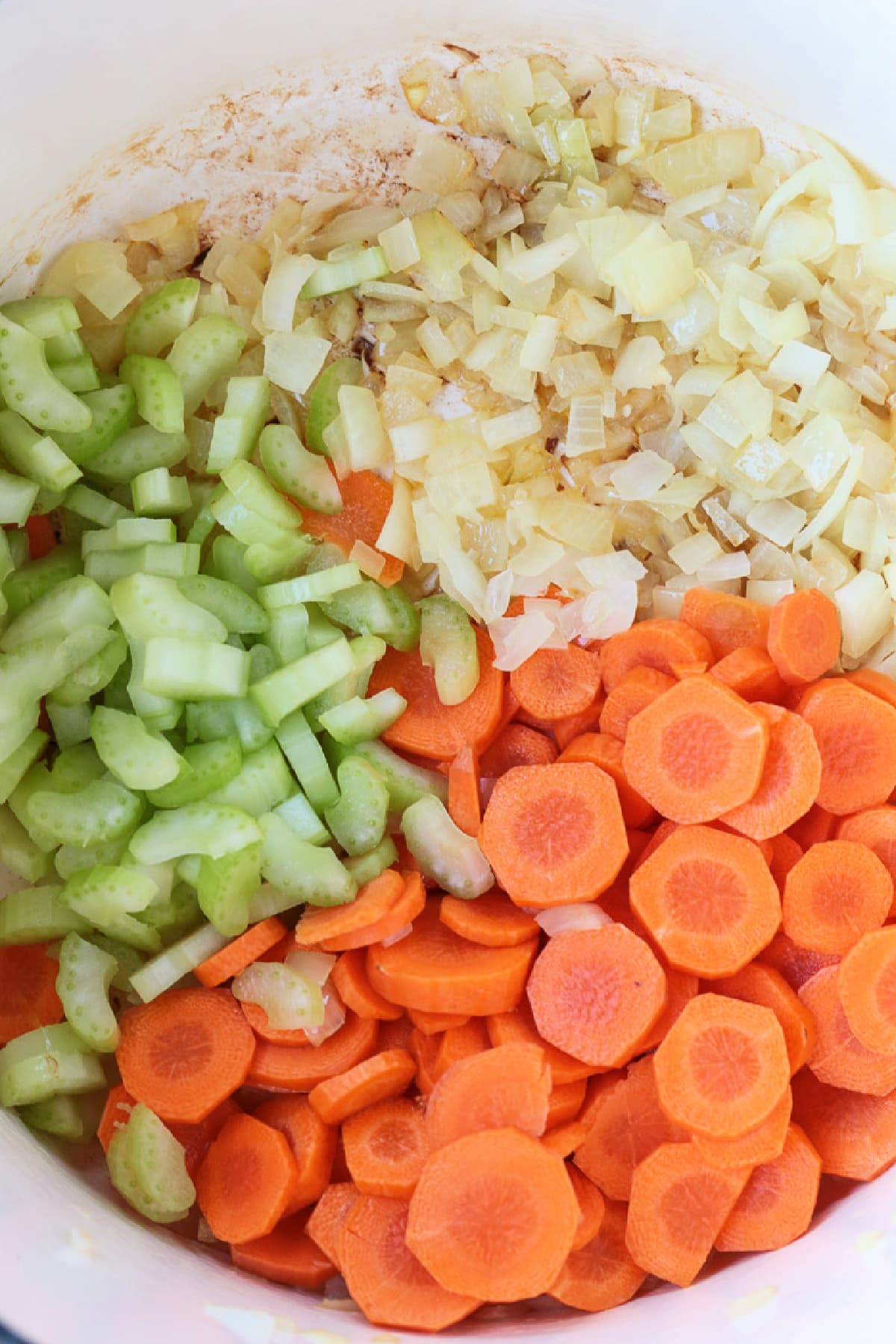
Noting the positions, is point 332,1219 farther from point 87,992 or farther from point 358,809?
point 358,809

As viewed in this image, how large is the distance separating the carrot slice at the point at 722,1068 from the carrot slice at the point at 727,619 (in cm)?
61

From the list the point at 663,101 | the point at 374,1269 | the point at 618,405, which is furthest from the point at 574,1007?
the point at 663,101

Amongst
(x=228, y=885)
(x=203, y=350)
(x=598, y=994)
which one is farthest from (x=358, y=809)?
(x=203, y=350)

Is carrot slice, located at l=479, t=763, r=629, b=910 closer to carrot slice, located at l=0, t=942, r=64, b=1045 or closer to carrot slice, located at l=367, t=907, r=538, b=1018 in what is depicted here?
carrot slice, located at l=367, t=907, r=538, b=1018

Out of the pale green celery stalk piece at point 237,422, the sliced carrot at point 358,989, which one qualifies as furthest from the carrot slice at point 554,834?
the pale green celery stalk piece at point 237,422

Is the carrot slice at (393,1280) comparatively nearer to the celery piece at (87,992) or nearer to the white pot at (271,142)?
the white pot at (271,142)

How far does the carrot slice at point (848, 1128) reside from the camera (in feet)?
5.39

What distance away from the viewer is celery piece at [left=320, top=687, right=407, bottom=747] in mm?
1832

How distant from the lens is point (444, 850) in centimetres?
186

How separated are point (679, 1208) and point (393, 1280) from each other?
421 millimetres

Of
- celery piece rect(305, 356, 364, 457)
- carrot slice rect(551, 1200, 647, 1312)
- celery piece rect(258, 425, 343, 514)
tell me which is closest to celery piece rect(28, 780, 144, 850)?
celery piece rect(258, 425, 343, 514)

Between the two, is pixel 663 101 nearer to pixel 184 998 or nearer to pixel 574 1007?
pixel 574 1007

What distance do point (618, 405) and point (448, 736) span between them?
25.9 inches

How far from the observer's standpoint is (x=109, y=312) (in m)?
1.81
